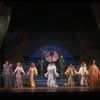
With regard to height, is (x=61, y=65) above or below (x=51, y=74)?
above

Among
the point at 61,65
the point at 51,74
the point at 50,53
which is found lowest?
the point at 51,74

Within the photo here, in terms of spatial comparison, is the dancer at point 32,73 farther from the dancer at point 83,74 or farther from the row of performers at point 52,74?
the dancer at point 83,74

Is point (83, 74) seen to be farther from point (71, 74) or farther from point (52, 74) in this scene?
point (52, 74)

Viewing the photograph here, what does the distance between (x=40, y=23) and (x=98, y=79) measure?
24.3ft

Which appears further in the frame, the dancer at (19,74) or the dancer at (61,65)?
the dancer at (61,65)

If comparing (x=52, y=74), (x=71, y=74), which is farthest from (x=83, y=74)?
(x=52, y=74)

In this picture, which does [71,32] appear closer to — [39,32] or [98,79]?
[39,32]

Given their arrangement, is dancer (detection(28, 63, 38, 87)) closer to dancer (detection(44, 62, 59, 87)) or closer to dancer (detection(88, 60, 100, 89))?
dancer (detection(44, 62, 59, 87))

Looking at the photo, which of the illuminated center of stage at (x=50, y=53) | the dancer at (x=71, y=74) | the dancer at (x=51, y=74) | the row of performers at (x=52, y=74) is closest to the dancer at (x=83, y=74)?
the row of performers at (x=52, y=74)

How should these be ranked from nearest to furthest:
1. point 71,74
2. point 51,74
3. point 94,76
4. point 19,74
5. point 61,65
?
point 94,76, point 51,74, point 19,74, point 71,74, point 61,65

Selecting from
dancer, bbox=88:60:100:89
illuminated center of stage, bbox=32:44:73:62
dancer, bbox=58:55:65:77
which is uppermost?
illuminated center of stage, bbox=32:44:73:62

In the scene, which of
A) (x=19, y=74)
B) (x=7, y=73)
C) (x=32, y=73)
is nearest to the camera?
(x=7, y=73)

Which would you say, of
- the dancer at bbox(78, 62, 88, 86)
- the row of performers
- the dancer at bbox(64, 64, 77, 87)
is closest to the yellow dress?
the row of performers
